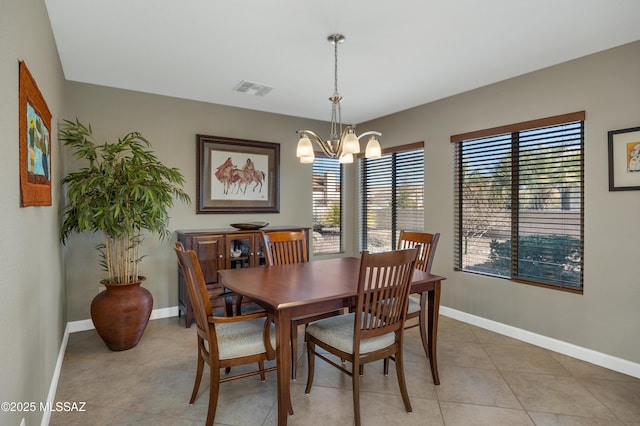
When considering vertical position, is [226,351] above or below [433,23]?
below

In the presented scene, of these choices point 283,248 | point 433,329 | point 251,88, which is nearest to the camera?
point 433,329

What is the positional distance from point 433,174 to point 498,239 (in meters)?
1.08

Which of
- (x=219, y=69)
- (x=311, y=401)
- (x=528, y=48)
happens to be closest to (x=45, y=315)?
(x=311, y=401)

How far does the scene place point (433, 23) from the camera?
245cm

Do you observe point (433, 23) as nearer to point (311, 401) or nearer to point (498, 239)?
point (498, 239)

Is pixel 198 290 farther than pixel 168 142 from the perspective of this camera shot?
No

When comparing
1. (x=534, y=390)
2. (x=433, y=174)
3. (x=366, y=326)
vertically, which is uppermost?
(x=433, y=174)

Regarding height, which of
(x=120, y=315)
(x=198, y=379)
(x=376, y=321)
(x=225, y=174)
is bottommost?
(x=198, y=379)

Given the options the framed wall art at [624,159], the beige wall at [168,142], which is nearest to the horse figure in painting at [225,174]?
the beige wall at [168,142]

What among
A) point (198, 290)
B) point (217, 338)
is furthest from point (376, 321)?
point (198, 290)

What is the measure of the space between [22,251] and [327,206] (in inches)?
159

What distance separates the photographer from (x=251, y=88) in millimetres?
3785

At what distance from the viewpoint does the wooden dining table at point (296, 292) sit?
1.95m

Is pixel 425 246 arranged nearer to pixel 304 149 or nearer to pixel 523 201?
pixel 523 201
